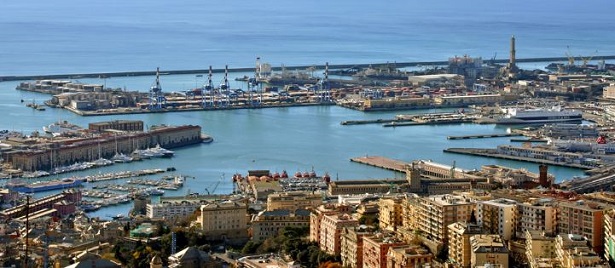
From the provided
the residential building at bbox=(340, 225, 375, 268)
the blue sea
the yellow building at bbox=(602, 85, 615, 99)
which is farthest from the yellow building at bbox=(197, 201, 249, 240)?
the yellow building at bbox=(602, 85, 615, 99)

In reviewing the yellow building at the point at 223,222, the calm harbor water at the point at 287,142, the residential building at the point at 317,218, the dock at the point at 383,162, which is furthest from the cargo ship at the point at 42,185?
the residential building at the point at 317,218

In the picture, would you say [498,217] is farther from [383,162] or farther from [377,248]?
[383,162]

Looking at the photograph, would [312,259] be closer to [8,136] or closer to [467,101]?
[8,136]

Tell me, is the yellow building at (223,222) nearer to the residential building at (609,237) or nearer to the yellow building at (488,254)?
the yellow building at (488,254)

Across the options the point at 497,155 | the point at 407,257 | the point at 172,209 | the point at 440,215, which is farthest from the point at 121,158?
the point at 407,257

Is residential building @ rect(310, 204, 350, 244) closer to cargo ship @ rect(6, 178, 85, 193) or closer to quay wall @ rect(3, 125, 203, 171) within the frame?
cargo ship @ rect(6, 178, 85, 193)
